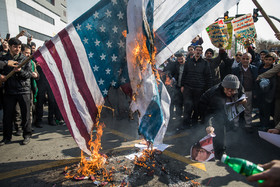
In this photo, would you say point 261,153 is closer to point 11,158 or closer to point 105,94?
point 105,94

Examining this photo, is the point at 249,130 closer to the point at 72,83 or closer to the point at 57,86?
the point at 72,83

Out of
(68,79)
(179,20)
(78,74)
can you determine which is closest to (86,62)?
(78,74)

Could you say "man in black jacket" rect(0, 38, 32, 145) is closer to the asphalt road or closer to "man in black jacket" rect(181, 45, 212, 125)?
the asphalt road

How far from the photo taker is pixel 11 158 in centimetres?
363

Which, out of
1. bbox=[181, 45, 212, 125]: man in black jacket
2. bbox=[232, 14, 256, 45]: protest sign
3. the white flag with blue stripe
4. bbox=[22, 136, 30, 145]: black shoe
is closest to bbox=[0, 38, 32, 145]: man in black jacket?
bbox=[22, 136, 30, 145]: black shoe

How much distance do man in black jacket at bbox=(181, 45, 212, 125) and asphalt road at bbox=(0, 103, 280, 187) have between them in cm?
73

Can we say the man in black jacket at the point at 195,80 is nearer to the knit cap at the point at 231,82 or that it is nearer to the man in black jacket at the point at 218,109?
the man in black jacket at the point at 218,109

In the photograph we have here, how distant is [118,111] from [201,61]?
3.16 m

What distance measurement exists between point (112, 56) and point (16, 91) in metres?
2.93

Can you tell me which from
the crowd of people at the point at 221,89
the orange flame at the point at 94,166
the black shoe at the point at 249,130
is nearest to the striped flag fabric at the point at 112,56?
the orange flame at the point at 94,166

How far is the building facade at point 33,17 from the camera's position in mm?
26062

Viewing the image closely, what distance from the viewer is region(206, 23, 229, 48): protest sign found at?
4547mm

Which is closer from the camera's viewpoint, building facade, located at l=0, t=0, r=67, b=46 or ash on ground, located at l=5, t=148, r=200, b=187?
ash on ground, located at l=5, t=148, r=200, b=187

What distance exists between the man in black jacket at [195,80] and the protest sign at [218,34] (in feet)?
1.89
